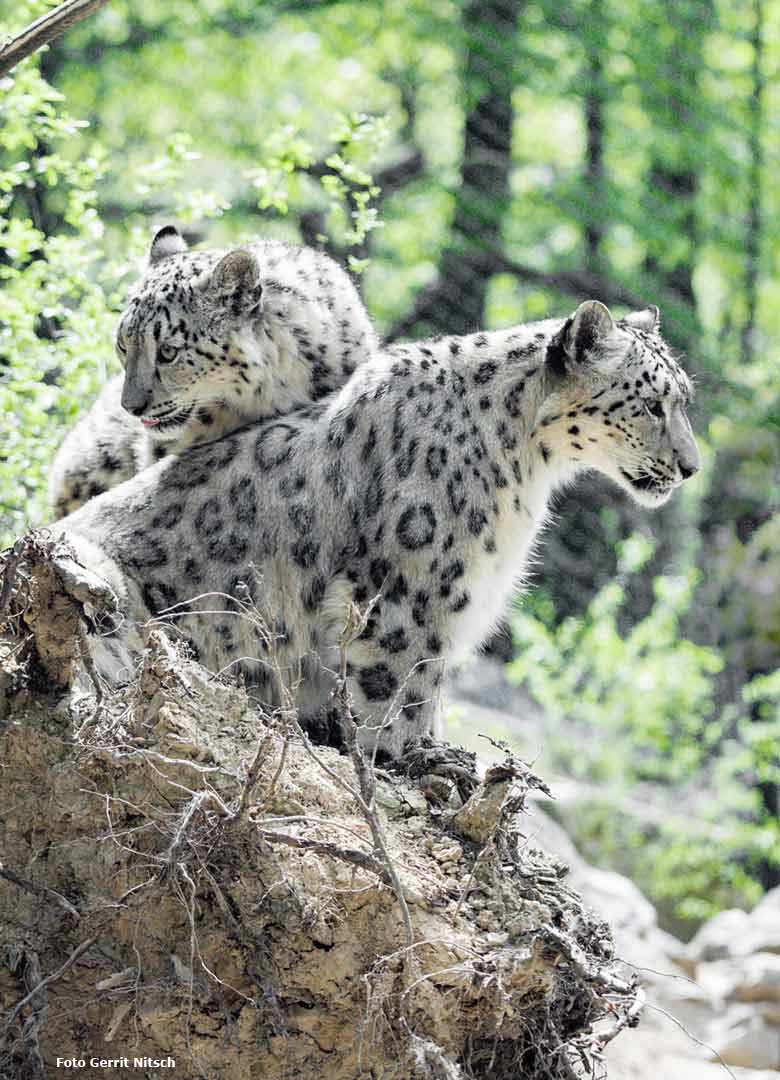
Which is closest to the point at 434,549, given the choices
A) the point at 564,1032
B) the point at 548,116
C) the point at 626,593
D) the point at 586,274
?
the point at 564,1032

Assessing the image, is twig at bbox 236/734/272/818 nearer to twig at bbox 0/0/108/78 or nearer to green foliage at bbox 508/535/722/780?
twig at bbox 0/0/108/78

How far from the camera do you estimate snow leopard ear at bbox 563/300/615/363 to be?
19.6 ft

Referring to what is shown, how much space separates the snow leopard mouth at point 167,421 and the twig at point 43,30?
6.26 ft

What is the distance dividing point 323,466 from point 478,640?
94 cm

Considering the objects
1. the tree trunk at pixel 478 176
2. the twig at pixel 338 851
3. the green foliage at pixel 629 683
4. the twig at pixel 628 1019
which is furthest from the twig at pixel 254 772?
the tree trunk at pixel 478 176

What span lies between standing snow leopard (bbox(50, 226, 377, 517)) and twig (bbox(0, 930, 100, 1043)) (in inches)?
101

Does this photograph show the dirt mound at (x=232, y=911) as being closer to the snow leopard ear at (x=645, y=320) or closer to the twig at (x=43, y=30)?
the twig at (x=43, y=30)

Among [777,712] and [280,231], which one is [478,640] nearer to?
[777,712]

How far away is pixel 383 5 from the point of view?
1892 cm

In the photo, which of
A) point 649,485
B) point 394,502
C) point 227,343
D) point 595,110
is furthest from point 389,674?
point 595,110

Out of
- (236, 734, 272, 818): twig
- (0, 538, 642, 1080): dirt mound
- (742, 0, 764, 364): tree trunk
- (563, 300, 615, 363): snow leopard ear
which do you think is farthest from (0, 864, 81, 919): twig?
(742, 0, 764, 364): tree trunk

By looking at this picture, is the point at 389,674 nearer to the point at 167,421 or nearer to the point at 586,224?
the point at 167,421

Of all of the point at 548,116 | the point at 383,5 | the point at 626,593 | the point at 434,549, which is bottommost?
the point at 626,593

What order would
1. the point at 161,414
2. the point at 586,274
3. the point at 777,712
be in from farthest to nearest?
the point at 586,274
the point at 777,712
the point at 161,414
